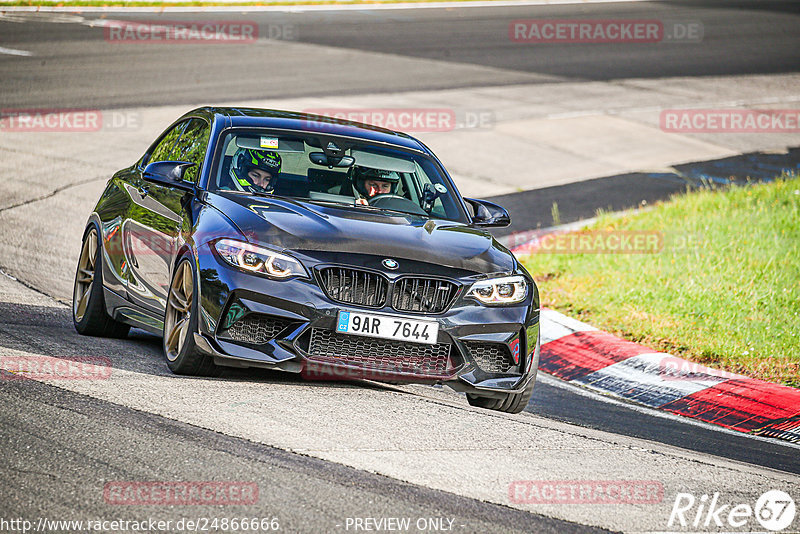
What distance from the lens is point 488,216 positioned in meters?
7.87

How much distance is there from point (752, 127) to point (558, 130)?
448 cm

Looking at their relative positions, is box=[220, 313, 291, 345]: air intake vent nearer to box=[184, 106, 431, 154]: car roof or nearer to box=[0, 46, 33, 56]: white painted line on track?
box=[184, 106, 431, 154]: car roof

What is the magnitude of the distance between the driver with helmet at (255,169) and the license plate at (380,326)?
1.44 m

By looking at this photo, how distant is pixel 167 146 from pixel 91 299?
1271 millimetres

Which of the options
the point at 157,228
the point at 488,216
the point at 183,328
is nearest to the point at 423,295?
the point at 183,328

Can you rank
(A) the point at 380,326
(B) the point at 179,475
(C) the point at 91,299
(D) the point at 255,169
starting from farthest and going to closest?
(C) the point at 91,299
(D) the point at 255,169
(A) the point at 380,326
(B) the point at 179,475

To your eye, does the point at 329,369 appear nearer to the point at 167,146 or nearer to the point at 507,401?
the point at 507,401

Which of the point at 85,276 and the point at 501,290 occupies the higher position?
the point at 501,290

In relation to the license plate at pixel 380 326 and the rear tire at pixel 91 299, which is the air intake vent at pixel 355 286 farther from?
the rear tire at pixel 91 299

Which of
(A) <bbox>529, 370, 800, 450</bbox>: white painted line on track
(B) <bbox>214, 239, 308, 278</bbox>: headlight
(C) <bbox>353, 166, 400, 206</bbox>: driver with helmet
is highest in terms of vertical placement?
(C) <bbox>353, 166, 400, 206</bbox>: driver with helmet

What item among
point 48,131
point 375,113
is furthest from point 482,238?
point 375,113

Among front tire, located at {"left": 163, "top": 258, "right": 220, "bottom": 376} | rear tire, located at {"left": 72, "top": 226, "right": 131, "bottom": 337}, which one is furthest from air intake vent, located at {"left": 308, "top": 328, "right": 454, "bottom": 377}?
rear tire, located at {"left": 72, "top": 226, "right": 131, "bottom": 337}

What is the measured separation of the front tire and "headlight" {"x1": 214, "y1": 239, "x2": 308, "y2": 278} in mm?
310

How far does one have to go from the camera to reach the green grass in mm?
9422
